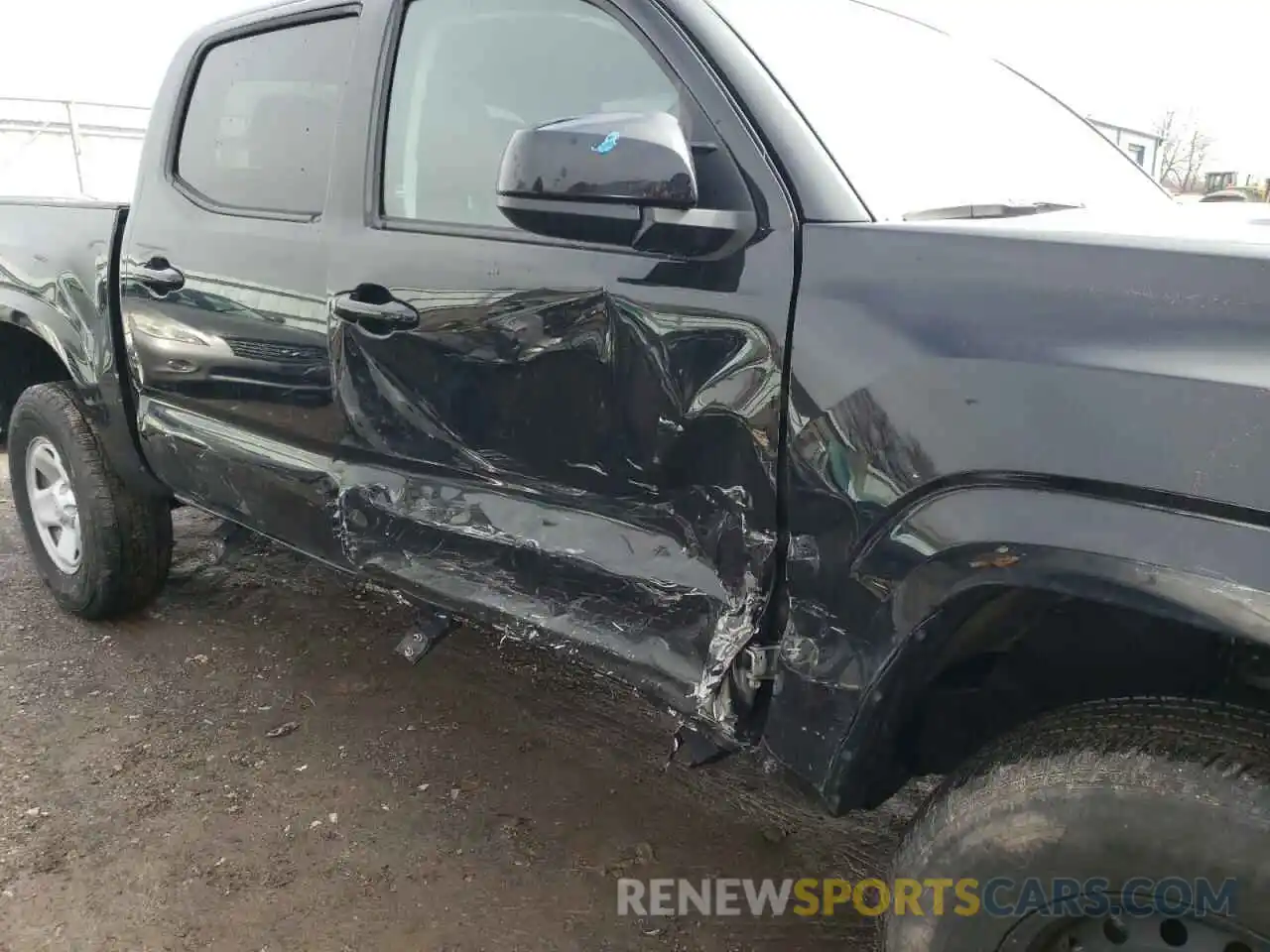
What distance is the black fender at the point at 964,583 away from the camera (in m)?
1.18

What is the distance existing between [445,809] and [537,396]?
1228mm

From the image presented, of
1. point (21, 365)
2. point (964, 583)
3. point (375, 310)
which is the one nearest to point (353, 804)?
point (375, 310)

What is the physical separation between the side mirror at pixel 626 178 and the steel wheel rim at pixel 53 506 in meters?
2.53

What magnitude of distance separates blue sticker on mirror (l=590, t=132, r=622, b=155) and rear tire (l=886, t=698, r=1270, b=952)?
1.08 m

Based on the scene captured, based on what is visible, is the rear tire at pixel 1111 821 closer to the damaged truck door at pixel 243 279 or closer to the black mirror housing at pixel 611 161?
the black mirror housing at pixel 611 161

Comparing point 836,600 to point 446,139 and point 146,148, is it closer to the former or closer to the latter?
point 446,139

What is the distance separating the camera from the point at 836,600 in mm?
1551

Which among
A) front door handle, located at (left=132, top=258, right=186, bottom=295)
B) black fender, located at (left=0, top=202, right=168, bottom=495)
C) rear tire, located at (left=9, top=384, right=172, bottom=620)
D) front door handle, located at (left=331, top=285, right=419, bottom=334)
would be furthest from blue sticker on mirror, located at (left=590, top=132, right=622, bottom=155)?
rear tire, located at (left=9, top=384, right=172, bottom=620)

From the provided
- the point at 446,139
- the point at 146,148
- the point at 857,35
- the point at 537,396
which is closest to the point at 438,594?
the point at 537,396

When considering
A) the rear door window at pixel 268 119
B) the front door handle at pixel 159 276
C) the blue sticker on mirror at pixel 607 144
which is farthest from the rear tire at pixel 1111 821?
the front door handle at pixel 159 276

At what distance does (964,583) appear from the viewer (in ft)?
4.50

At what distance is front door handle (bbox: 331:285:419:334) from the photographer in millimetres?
2141

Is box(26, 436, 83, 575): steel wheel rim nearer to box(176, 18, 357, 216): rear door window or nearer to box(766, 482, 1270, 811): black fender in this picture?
box(176, 18, 357, 216): rear door window

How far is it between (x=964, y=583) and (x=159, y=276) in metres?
2.35
